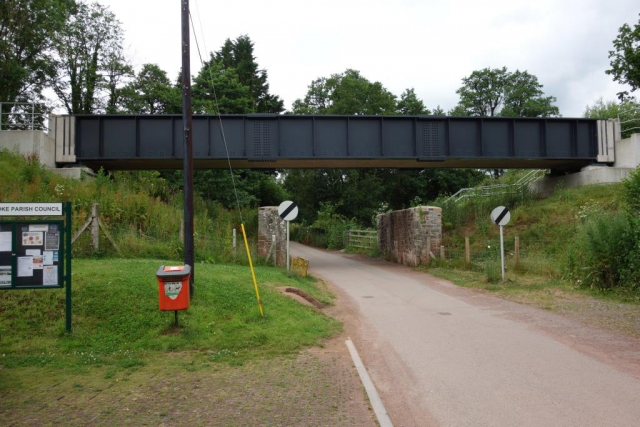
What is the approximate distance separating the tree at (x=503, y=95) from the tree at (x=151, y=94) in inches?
1440

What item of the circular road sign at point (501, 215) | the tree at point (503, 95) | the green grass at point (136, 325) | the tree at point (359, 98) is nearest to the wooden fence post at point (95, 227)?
the green grass at point (136, 325)

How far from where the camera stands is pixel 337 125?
24922 mm

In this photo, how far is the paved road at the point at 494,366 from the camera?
5195 mm

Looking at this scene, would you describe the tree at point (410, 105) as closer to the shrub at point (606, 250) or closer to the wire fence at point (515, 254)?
the wire fence at point (515, 254)

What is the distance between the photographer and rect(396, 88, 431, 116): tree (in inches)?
2140

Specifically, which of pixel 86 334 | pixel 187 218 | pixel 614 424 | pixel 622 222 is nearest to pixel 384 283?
pixel 622 222

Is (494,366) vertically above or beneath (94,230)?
beneath

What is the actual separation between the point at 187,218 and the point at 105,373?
3.94m

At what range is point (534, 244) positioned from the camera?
904 inches

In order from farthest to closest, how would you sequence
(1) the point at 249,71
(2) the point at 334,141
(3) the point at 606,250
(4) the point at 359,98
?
1. (1) the point at 249,71
2. (4) the point at 359,98
3. (2) the point at 334,141
4. (3) the point at 606,250

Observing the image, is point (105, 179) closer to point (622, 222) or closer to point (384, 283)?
point (384, 283)

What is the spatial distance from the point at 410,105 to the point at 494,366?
5013 cm

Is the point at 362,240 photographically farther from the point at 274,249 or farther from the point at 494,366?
the point at 494,366

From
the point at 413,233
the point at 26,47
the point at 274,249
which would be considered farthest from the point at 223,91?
the point at 274,249
